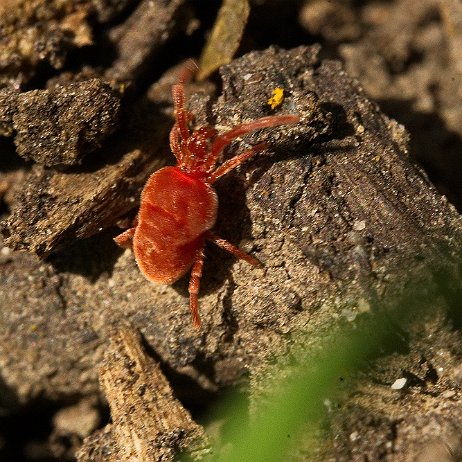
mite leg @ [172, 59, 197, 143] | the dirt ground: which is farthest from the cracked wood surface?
mite leg @ [172, 59, 197, 143]

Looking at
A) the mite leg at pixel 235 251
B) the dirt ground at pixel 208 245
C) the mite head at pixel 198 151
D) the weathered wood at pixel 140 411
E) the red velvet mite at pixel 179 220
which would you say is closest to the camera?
the dirt ground at pixel 208 245

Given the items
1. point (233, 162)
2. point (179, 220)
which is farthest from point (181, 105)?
point (179, 220)

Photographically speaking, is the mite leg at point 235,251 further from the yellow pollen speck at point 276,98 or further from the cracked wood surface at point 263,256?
the yellow pollen speck at point 276,98

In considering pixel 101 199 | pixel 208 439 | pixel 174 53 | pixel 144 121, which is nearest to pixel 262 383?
pixel 208 439

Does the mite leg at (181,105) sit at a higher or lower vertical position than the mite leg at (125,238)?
higher

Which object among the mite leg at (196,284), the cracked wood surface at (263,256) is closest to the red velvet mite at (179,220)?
the mite leg at (196,284)

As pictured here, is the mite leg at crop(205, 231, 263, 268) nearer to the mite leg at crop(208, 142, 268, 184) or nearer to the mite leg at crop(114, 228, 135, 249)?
the mite leg at crop(208, 142, 268, 184)

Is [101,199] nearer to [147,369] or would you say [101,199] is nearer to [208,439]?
[147,369]
